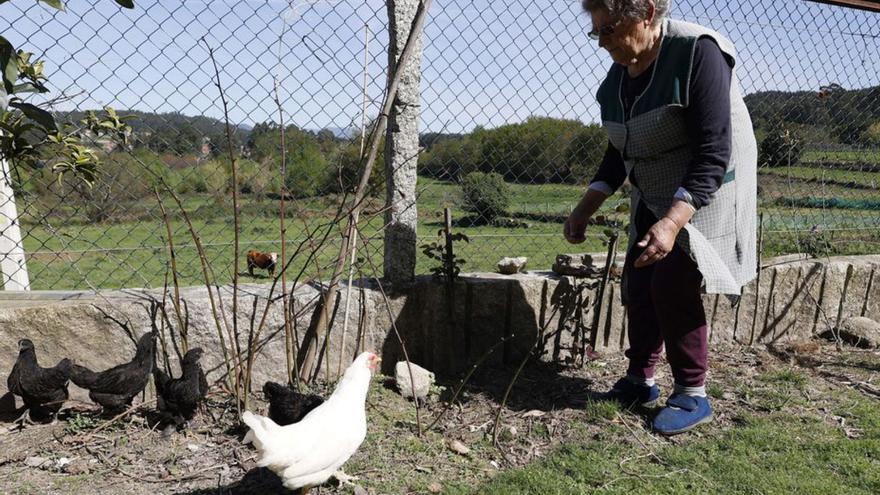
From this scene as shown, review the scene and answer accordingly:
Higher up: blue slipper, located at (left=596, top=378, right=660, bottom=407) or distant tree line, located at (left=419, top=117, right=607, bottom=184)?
distant tree line, located at (left=419, top=117, right=607, bottom=184)

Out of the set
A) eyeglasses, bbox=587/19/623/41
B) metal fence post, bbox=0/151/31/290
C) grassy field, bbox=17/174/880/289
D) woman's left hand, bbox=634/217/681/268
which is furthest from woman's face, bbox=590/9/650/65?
metal fence post, bbox=0/151/31/290

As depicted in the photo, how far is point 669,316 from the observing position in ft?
10.0

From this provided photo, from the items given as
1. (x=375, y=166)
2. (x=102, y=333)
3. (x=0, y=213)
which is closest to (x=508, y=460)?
(x=375, y=166)

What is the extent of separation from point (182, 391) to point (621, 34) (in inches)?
93.8

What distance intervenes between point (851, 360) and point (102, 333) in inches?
170

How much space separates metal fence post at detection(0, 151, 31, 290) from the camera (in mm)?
3152

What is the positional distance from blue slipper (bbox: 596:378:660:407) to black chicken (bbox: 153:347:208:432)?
1.97m

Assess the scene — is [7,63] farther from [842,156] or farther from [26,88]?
[842,156]

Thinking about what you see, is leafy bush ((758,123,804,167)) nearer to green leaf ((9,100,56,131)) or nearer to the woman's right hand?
the woman's right hand

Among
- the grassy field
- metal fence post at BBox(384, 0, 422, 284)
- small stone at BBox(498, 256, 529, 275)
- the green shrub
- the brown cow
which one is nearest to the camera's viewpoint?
metal fence post at BBox(384, 0, 422, 284)

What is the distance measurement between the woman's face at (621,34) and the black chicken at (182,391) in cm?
224

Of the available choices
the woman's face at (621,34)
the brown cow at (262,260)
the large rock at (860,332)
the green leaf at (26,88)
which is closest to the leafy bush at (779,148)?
the large rock at (860,332)

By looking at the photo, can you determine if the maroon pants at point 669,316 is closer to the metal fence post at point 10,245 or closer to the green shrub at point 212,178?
the green shrub at point 212,178

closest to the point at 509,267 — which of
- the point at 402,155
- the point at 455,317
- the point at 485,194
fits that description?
the point at 455,317
